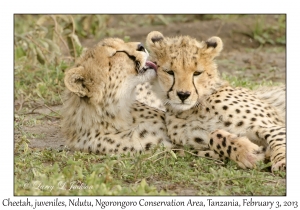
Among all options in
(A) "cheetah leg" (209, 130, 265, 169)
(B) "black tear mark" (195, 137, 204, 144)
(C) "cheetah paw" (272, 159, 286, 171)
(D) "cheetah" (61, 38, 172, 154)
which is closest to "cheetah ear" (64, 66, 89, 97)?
(D) "cheetah" (61, 38, 172, 154)

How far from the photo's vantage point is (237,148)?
15.2 feet

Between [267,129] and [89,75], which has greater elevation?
[89,75]

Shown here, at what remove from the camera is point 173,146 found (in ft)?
16.5

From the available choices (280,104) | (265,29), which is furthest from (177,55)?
(265,29)

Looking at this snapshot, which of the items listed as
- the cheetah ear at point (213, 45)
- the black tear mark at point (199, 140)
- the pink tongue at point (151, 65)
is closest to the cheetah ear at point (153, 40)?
the pink tongue at point (151, 65)

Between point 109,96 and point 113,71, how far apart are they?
0.17 m

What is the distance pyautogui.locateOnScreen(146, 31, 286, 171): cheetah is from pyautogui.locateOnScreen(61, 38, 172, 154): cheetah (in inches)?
4.6

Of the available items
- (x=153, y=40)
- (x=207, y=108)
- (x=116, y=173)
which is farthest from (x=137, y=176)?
(x=153, y=40)

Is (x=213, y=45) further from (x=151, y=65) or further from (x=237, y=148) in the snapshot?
(x=237, y=148)

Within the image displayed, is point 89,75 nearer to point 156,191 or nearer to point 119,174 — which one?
point 119,174

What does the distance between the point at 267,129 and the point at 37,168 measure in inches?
57.4

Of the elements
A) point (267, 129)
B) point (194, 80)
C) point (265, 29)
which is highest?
point (265, 29)

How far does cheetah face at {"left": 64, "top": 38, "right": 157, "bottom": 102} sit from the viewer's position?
5172 mm

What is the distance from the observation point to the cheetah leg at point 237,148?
4559 mm
